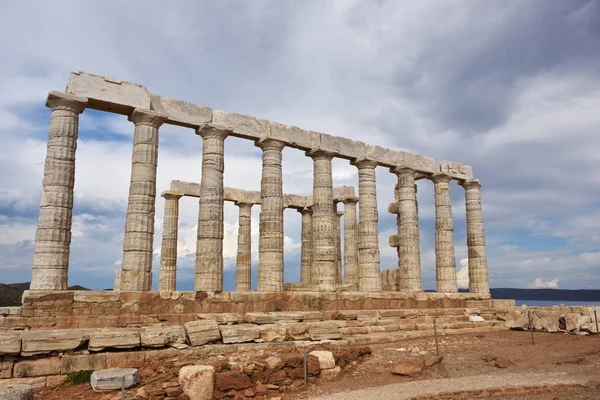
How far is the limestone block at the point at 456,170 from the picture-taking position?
84.8 feet

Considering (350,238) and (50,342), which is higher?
(350,238)

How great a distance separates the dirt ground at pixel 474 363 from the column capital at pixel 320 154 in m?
9.29

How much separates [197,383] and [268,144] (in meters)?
12.4

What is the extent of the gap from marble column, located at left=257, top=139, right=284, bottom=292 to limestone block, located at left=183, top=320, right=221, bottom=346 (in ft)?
22.6

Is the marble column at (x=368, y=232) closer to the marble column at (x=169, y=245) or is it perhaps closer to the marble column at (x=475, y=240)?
the marble column at (x=475, y=240)

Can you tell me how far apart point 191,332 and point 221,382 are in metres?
2.78

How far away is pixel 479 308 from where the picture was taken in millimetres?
22953

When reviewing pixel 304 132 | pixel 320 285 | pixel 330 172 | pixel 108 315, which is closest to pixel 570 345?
pixel 320 285

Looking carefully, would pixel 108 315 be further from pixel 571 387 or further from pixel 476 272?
pixel 476 272

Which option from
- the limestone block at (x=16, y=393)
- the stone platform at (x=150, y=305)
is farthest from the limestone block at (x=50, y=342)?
the stone platform at (x=150, y=305)

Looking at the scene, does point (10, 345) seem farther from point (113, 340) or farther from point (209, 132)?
point (209, 132)

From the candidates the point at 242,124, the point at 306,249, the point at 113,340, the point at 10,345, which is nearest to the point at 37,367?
the point at 10,345

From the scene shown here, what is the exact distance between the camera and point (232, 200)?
2897cm

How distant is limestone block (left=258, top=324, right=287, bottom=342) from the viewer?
13.0 m
